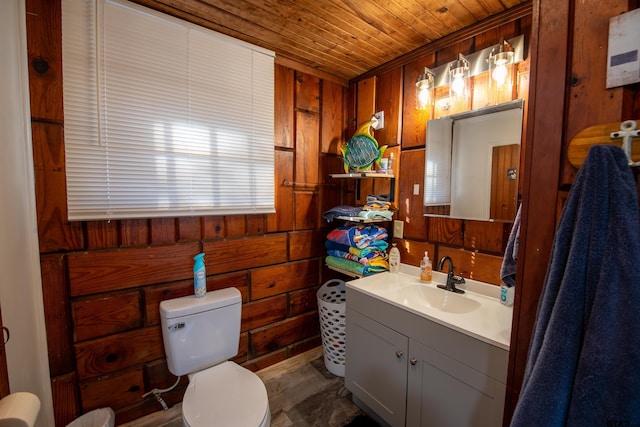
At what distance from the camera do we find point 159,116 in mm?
1546

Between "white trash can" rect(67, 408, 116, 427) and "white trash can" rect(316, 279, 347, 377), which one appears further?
"white trash can" rect(316, 279, 347, 377)

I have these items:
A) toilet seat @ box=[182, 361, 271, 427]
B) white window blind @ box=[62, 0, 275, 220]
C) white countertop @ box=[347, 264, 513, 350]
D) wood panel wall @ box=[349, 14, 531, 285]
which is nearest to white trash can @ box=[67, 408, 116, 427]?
toilet seat @ box=[182, 361, 271, 427]

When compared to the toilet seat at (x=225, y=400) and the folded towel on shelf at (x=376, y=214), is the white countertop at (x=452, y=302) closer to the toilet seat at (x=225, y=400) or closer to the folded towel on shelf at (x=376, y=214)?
the folded towel on shelf at (x=376, y=214)

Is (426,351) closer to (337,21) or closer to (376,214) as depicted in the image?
(376,214)

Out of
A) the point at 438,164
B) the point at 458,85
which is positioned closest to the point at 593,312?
the point at 438,164

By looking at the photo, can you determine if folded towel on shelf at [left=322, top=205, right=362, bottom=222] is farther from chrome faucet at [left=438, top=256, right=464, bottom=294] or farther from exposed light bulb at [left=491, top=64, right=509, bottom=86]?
exposed light bulb at [left=491, top=64, right=509, bottom=86]

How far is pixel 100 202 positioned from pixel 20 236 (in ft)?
1.06

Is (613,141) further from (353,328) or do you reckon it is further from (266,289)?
(266,289)

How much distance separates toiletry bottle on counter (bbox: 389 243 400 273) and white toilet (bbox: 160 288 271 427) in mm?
1068

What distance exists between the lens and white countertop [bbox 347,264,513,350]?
45.0 inches

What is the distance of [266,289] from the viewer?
2.04 meters

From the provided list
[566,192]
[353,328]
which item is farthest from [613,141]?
[353,328]

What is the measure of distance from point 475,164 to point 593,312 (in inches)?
48.2

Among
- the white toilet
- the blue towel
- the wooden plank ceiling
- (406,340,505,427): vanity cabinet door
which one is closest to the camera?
the blue towel
